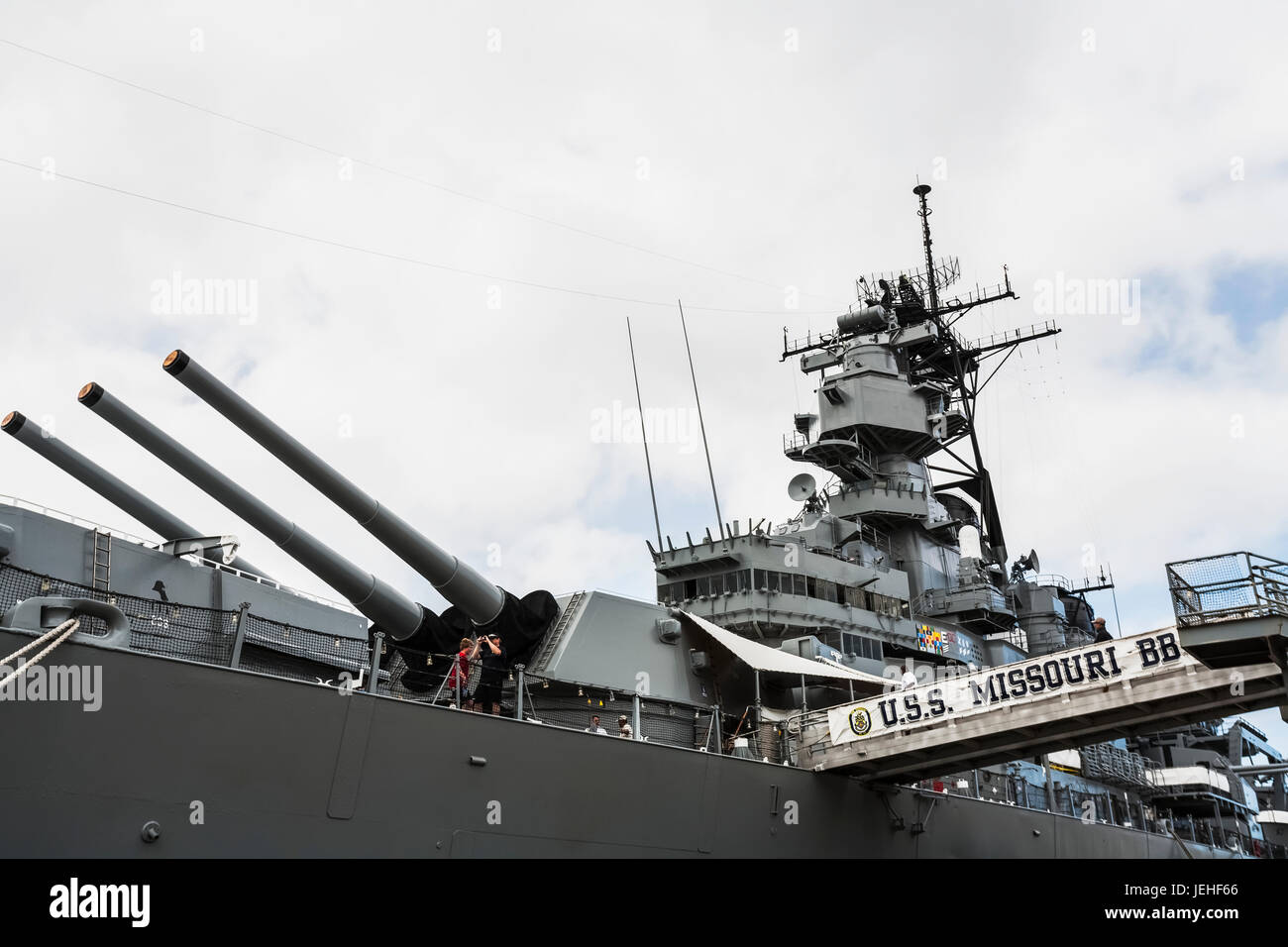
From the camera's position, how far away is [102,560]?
453 inches

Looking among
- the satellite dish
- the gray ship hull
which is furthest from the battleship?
the satellite dish

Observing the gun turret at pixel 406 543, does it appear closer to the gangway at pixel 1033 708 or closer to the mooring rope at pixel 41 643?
the mooring rope at pixel 41 643

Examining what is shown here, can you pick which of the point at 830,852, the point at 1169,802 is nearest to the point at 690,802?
the point at 830,852

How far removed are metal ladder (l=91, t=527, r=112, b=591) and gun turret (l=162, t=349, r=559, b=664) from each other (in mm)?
3017

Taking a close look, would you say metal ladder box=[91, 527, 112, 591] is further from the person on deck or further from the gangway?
the gangway

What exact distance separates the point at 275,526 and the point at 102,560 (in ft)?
6.82

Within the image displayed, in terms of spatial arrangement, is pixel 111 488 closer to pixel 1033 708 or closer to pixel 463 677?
pixel 463 677

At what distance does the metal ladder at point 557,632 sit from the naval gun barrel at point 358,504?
2.67ft

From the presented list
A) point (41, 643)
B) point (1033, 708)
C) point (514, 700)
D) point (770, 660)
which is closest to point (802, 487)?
point (770, 660)

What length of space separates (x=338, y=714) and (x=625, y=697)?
13.7 ft

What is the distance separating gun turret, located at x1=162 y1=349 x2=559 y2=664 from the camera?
31.1ft
